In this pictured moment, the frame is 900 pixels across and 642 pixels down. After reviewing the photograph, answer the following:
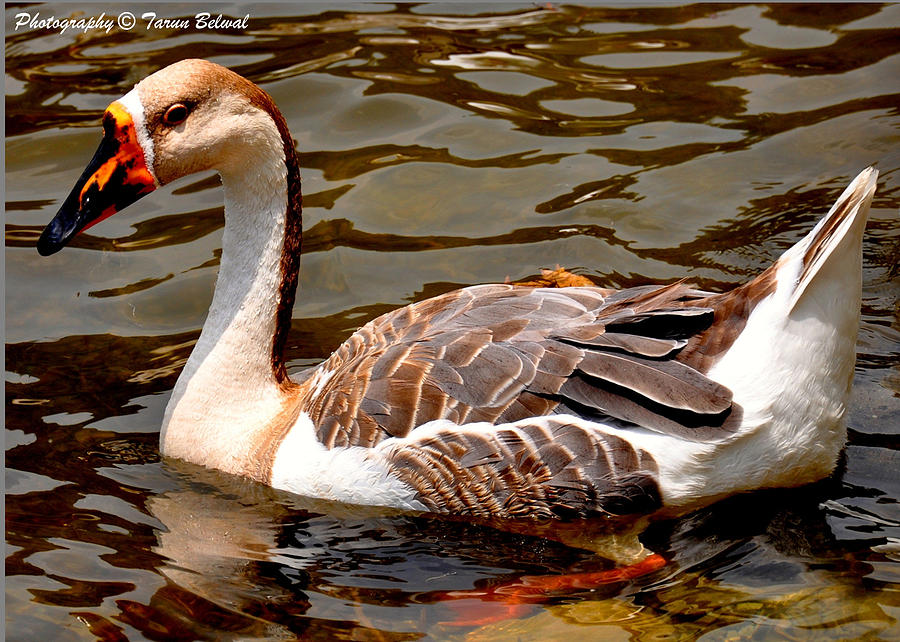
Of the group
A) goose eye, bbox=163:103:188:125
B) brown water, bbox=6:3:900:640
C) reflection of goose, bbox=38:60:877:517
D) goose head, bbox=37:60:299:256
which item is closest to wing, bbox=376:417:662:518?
reflection of goose, bbox=38:60:877:517

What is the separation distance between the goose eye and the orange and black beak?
17 centimetres

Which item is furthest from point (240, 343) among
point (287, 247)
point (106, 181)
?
point (106, 181)

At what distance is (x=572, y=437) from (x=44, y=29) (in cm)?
770

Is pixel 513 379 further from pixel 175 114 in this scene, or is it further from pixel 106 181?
pixel 106 181

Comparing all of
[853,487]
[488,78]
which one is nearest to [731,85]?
[488,78]

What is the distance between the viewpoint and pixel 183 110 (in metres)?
5.47

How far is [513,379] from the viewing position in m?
5.11

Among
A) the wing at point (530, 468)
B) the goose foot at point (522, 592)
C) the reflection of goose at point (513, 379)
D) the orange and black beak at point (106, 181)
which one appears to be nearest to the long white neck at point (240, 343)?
the reflection of goose at point (513, 379)

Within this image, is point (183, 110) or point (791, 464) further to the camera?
point (183, 110)

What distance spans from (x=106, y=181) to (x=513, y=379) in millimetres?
2181

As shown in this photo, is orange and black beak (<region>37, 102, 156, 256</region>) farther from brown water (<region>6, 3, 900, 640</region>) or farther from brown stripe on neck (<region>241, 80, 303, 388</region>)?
brown water (<region>6, 3, 900, 640</region>)

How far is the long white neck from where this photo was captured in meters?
5.75

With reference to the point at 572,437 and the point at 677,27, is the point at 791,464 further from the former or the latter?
the point at 677,27

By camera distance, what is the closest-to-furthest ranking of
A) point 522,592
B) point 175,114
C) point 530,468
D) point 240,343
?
point 522,592 < point 530,468 < point 175,114 < point 240,343
